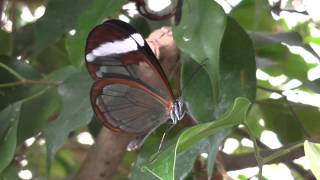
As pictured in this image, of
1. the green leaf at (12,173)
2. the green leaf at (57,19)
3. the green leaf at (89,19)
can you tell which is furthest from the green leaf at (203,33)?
the green leaf at (12,173)

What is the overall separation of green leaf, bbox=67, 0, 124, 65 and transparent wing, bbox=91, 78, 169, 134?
10cm

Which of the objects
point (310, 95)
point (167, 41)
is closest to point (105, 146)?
point (167, 41)

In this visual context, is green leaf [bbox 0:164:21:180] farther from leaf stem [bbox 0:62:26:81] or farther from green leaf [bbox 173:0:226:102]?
green leaf [bbox 173:0:226:102]

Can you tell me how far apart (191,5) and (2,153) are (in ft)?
0.88

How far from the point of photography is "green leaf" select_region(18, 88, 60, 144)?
818 millimetres

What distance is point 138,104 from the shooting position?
659 millimetres

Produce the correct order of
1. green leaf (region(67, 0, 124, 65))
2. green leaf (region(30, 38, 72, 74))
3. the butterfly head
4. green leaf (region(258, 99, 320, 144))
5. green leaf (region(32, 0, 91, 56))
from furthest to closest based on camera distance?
green leaf (region(30, 38, 72, 74))
green leaf (region(258, 99, 320, 144))
green leaf (region(32, 0, 91, 56))
green leaf (region(67, 0, 124, 65))
the butterfly head

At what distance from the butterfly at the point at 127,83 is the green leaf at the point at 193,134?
0.07 metres

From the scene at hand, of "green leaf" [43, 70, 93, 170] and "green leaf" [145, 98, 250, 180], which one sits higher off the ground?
"green leaf" [145, 98, 250, 180]

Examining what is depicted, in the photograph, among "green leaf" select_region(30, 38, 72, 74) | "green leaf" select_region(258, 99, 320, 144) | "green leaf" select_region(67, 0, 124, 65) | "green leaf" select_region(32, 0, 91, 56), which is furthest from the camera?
"green leaf" select_region(30, 38, 72, 74)

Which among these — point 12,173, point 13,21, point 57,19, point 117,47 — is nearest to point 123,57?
point 117,47

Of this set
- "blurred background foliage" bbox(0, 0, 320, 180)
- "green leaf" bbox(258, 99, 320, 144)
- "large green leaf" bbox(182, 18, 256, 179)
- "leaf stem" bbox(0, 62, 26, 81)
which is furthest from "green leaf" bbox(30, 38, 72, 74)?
"large green leaf" bbox(182, 18, 256, 179)

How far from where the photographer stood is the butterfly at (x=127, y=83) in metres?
0.59

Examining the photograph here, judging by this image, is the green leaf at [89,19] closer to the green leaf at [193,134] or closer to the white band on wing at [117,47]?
the white band on wing at [117,47]
